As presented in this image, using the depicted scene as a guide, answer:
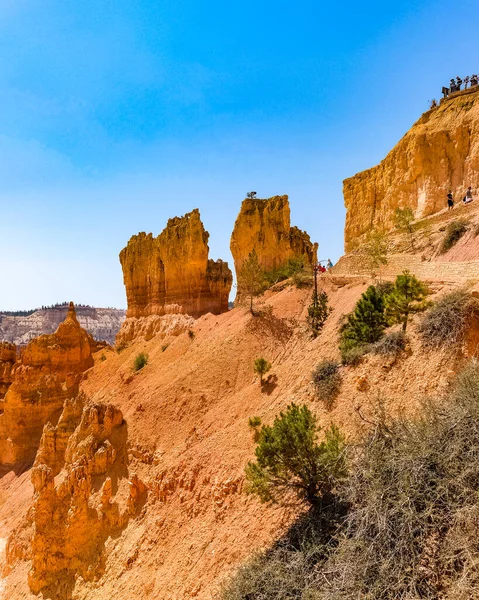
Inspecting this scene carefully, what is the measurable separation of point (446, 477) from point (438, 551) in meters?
1.14

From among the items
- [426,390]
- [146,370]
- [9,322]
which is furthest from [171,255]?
[9,322]

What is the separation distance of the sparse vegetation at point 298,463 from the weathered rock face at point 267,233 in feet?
82.7

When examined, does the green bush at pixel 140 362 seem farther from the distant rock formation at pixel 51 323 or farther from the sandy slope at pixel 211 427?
the distant rock formation at pixel 51 323

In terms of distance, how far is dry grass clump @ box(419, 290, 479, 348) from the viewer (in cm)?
1106

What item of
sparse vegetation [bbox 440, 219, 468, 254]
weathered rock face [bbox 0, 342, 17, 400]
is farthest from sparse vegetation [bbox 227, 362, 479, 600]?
weathered rock face [bbox 0, 342, 17, 400]

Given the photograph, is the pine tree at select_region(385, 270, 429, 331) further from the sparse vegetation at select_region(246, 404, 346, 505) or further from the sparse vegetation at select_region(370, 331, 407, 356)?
the sparse vegetation at select_region(246, 404, 346, 505)

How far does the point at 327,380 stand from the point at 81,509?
10880 mm

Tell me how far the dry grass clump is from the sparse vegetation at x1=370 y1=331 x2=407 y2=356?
62 centimetres

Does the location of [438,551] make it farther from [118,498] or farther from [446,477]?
[118,498]

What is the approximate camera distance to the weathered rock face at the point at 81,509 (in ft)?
49.8

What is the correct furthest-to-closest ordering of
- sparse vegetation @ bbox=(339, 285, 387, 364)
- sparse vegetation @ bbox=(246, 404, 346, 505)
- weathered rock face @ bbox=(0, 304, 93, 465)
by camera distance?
weathered rock face @ bbox=(0, 304, 93, 465) < sparse vegetation @ bbox=(339, 285, 387, 364) < sparse vegetation @ bbox=(246, 404, 346, 505)

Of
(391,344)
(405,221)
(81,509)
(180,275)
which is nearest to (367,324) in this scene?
(391,344)

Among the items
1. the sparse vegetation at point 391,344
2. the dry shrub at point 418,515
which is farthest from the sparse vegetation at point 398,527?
the sparse vegetation at point 391,344

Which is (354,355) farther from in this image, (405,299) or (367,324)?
(405,299)
